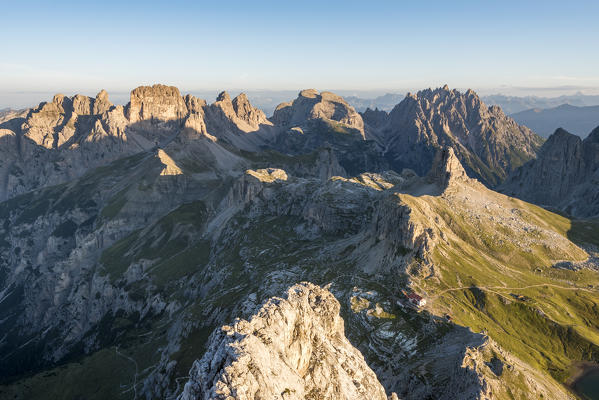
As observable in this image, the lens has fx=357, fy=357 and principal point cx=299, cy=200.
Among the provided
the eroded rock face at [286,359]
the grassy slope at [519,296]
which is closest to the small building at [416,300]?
the grassy slope at [519,296]

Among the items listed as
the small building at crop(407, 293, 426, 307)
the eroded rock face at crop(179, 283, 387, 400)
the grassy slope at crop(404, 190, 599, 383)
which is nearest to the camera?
the eroded rock face at crop(179, 283, 387, 400)

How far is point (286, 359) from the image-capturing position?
5000 centimetres

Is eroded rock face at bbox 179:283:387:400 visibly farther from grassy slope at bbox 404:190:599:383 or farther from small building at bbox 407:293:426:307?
grassy slope at bbox 404:190:599:383

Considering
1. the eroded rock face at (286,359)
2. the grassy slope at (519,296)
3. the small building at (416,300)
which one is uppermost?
the eroded rock face at (286,359)

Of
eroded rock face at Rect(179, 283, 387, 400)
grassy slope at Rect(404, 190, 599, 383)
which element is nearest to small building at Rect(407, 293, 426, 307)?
grassy slope at Rect(404, 190, 599, 383)

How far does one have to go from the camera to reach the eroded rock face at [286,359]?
40.9 metres

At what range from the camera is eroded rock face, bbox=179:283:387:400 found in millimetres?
40938

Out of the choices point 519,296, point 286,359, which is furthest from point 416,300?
point 286,359

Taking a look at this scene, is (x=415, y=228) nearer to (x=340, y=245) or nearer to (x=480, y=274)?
(x=480, y=274)

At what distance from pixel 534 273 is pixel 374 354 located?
101 m

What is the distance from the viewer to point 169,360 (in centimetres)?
14388

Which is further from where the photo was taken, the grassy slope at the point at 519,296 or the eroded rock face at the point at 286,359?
the grassy slope at the point at 519,296

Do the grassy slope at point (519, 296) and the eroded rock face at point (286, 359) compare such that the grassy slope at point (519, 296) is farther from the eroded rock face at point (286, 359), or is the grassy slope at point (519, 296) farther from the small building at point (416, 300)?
the eroded rock face at point (286, 359)

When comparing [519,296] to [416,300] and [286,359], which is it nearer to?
[416,300]
